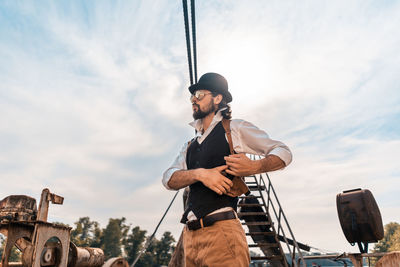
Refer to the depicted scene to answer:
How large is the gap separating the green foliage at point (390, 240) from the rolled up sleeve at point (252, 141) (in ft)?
224

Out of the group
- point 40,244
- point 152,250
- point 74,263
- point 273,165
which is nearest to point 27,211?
point 40,244

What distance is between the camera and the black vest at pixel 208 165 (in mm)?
1929

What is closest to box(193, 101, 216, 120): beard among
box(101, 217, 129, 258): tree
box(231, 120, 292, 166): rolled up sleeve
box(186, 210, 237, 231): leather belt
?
box(231, 120, 292, 166): rolled up sleeve

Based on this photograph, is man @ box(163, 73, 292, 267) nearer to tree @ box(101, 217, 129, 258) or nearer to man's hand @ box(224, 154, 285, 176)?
man's hand @ box(224, 154, 285, 176)

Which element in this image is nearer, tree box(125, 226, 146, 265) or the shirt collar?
the shirt collar

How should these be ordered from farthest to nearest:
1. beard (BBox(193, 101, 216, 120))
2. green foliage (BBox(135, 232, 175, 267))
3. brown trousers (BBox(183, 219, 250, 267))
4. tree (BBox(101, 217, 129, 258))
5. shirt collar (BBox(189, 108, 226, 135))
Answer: tree (BBox(101, 217, 129, 258)), green foliage (BBox(135, 232, 175, 267)), beard (BBox(193, 101, 216, 120)), shirt collar (BBox(189, 108, 226, 135)), brown trousers (BBox(183, 219, 250, 267))

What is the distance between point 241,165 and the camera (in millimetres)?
1854

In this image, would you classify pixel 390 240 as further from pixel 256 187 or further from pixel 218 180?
pixel 218 180

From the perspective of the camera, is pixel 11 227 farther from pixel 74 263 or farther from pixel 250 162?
pixel 250 162

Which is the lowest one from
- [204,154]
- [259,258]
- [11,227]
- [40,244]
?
[259,258]

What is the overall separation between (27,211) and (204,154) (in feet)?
8.17

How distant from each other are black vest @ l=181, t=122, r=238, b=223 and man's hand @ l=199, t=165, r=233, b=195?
103 millimetres

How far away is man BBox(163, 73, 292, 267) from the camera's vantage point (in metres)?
1.79

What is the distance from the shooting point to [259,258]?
6117 millimetres
